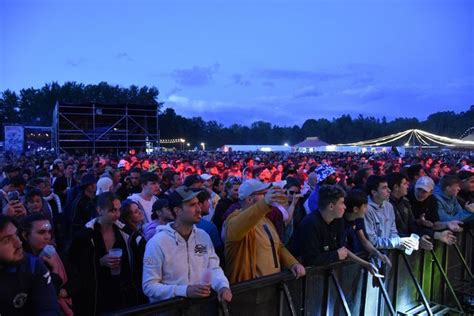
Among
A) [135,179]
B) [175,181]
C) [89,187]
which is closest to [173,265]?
[89,187]

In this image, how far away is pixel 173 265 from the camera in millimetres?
3090

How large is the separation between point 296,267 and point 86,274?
1.80m

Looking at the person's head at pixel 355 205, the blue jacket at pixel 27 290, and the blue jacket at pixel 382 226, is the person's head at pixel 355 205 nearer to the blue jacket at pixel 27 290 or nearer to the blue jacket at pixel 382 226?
the blue jacket at pixel 382 226

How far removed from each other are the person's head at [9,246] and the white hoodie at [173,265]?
88 centimetres

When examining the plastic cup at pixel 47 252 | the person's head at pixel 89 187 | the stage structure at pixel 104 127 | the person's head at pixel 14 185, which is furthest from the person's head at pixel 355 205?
the stage structure at pixel 104 127

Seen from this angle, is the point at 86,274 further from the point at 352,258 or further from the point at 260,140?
the point at 260,140

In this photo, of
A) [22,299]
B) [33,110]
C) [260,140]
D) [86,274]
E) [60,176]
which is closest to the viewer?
[22,299]

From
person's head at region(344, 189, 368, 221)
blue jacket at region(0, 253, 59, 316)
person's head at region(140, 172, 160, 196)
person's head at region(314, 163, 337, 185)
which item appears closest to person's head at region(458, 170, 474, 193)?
person's head at region(314, 163, 337, 185)

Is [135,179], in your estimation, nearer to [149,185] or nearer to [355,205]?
[149,185]

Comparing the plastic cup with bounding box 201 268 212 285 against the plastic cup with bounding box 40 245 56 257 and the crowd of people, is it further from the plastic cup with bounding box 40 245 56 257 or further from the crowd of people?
the plastic cup with bounding box 40 245 56 257

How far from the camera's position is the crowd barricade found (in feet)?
10.5

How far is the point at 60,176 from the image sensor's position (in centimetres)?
1009

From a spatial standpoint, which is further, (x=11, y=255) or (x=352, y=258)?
(x=352, y=258)

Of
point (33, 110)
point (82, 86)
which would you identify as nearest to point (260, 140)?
point (82, 86)
